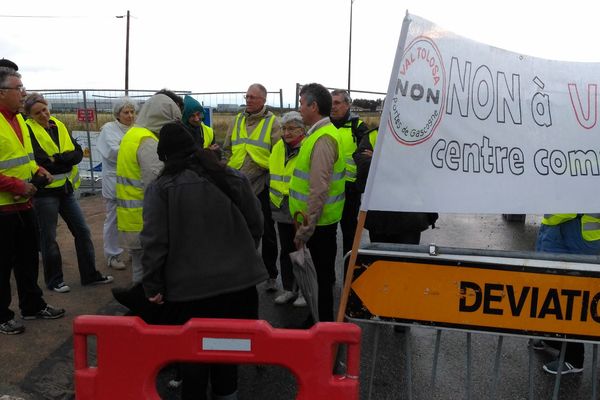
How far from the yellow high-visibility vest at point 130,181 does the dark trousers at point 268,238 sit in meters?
1.44

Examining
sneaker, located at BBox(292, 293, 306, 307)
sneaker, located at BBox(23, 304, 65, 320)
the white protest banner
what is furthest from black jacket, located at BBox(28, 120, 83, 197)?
the white protest banner

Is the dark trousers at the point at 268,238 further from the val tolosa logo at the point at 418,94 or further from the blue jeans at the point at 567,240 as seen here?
the val tolosa logo at the point at 418,94

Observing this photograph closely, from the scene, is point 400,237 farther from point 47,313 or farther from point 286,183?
point 47,313

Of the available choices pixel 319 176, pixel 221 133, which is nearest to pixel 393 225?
pixel 319 176

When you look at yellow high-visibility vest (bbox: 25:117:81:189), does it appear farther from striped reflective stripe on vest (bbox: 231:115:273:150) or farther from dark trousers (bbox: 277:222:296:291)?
dark trousers (bbox: 277:222:296:291)

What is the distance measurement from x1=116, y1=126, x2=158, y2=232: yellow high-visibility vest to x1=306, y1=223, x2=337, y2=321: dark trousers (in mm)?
1268

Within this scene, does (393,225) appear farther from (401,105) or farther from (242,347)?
(242,347)

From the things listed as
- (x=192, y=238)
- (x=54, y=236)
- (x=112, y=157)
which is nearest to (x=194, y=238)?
(x=192, y=238)

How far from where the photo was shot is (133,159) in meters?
3.49

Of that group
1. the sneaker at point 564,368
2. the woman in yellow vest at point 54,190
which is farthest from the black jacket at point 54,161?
the sneaker at point 564,368

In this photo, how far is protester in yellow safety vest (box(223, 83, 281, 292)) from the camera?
192 inches

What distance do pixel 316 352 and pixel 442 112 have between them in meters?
1.29

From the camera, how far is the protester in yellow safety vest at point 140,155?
11.2 ft

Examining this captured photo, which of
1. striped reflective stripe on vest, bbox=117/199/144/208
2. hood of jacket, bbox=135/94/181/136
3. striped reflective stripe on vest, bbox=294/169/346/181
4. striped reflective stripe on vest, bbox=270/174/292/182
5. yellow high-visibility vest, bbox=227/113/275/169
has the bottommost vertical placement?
striped reflective stripe on vest, bbox=117/199/144/208
